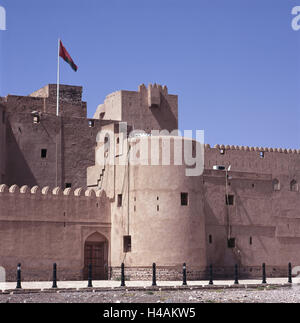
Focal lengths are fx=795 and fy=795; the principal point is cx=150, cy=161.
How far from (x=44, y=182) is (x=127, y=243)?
7207mm

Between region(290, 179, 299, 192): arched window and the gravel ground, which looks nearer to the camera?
the gravel ground

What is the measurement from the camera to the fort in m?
30.2

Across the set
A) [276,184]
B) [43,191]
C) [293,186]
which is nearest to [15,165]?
[43,191]

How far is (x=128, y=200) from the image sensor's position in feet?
101

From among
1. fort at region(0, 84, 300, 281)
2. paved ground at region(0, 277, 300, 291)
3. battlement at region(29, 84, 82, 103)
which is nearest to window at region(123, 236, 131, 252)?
fort at region(0, 84, 300, 281)

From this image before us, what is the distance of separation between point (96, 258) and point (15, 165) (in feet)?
23.3

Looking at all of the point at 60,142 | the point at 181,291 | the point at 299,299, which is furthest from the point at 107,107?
the point at 299,299

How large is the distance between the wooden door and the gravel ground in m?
5.93

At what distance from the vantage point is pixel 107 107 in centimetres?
4159

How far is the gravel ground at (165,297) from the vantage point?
2292 cm

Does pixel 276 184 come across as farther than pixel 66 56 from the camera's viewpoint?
No

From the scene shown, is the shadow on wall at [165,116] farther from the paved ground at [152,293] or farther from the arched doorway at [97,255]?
the paved ground at [152,293]

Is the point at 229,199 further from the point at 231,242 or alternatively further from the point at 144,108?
the point at 144,108

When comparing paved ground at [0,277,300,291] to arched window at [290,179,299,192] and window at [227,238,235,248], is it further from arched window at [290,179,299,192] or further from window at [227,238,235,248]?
arched window at [290,179,299,192]
